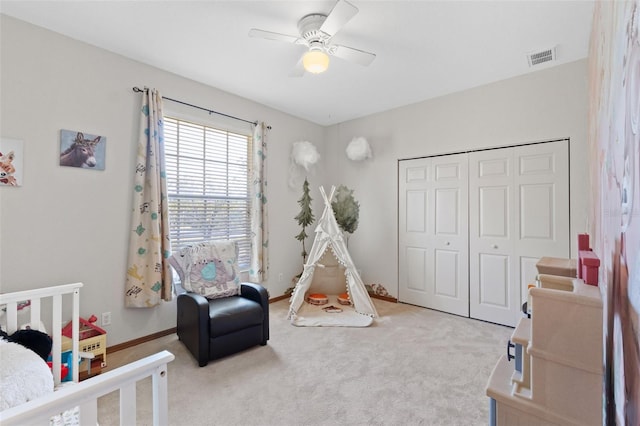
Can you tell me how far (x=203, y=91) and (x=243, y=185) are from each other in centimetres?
117

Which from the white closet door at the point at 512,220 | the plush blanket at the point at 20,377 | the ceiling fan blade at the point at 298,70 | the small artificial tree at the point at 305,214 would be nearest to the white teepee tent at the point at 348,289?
the small artificial tree at the point at 305,214

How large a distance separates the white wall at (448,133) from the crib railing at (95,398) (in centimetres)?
354

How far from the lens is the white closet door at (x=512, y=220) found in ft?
9.68

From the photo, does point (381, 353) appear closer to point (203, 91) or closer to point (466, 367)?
point (466, 367)

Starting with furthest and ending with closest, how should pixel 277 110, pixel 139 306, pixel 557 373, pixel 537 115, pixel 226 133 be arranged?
→ pixel 277 110 < pixel 226 133 < pixel 537 115 < pixel 139 306 < pixel 557 373

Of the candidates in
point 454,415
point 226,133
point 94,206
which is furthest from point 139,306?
point 454,415

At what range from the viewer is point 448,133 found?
364 centimetres

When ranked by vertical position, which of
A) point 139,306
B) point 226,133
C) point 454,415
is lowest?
point 454,415

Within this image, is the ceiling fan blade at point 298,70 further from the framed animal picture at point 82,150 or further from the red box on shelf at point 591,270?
the red box on shelf at point 591,270

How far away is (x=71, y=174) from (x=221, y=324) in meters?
1.77

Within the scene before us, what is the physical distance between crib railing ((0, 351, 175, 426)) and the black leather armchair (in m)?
1.51

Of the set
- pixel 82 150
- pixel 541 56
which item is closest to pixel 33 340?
pixel 82 150

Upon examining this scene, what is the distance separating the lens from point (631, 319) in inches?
27.7

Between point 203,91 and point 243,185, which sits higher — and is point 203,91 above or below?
above
